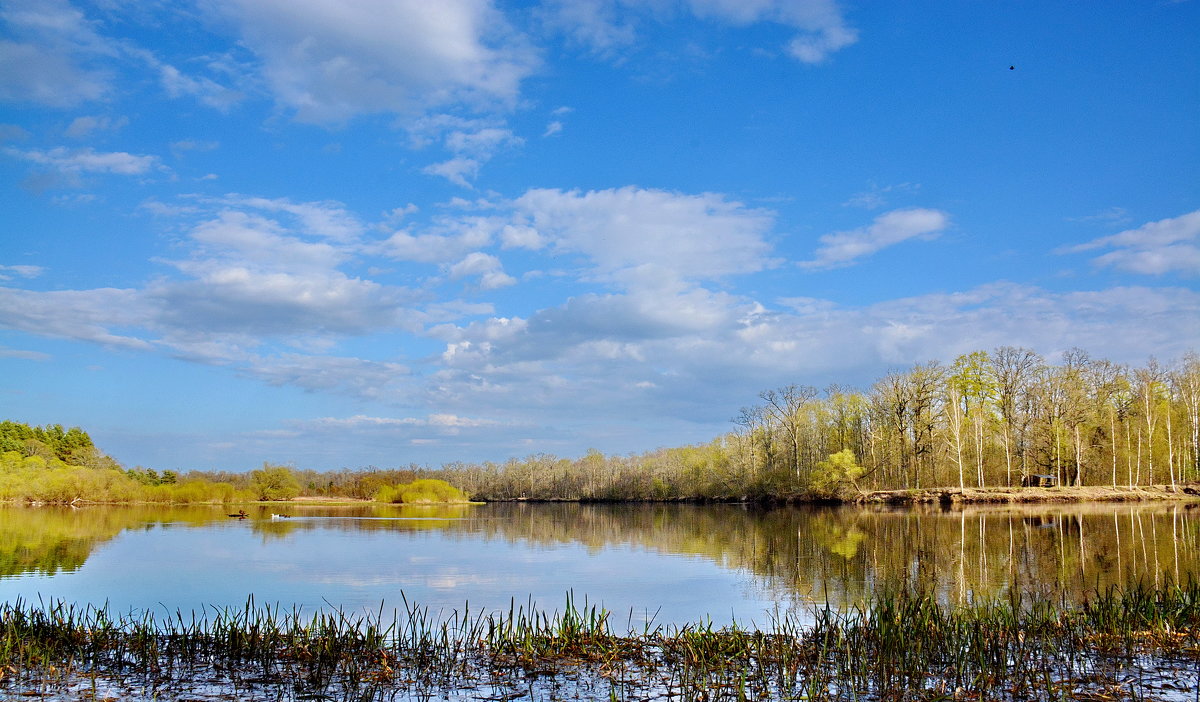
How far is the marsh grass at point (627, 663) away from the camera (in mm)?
7387

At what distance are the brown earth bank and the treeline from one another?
1.28 meters

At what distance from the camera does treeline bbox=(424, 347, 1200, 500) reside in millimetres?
59938

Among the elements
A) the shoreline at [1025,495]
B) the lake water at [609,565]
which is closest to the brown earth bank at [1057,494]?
the shoreline at [1025,495]

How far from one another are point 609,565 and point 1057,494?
48213 millimetres

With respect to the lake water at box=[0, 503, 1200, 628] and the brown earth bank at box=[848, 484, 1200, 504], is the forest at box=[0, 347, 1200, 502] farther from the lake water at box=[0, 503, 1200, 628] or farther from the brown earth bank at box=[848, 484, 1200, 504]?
the lake water at box=[0, 503, 1200, 628]

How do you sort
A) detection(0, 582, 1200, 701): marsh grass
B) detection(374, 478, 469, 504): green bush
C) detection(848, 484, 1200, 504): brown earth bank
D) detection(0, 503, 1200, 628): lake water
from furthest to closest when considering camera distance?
detection(374, 478, 469, 504): green bush < detection(848, 484, 1200, 504): brown earth bank < detection(0, 503, 1200, 628): lake water < detection(0, 582, 1200, 701): marsh grass

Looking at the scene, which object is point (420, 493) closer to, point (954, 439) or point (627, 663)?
point (954, 439)

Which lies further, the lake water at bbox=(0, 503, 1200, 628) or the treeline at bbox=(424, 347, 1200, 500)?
the treeline at bbox=(424, 347, 1200, 500)

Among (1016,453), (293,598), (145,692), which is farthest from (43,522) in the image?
(1016,453)

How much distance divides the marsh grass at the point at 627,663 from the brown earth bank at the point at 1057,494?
52708mm

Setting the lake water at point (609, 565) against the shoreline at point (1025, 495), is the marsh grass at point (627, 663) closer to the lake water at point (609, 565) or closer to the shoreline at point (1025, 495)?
the lake water at point (609, 565)

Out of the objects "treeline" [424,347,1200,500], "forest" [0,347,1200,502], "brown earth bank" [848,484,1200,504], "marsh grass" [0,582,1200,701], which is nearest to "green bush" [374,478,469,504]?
"forest" [0,347,1200,502]

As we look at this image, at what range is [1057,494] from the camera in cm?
5662

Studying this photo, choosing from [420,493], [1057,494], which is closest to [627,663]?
[1057,494]
